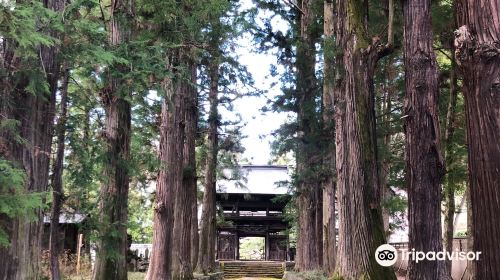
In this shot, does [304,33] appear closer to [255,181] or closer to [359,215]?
[359,215]

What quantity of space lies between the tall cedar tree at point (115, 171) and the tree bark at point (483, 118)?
550 centimetres

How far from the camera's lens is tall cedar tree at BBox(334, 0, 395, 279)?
6.67 meters

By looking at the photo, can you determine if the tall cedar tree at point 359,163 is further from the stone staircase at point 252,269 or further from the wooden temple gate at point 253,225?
the wooden temple gate at point 253,225

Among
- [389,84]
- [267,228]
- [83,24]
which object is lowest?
[267,228]

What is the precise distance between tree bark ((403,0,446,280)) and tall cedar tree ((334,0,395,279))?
2.04 feet

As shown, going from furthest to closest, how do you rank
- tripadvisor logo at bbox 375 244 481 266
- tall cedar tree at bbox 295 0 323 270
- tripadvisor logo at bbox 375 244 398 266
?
tall cedar tree at bbox 295 0 323 270, tripadvisor logo at bbox 375 244 398 266, tripadvisor logo at bbox 375 244 481 266

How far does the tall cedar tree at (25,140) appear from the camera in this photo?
4.65m

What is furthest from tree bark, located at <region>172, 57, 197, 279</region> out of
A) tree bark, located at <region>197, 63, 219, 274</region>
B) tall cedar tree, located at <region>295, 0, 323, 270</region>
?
tree bark, located at <region>197, 63, 219, 274</region>

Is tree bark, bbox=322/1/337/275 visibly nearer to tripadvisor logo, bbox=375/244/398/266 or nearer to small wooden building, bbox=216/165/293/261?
tripadvisor logo, bbox=375/244/398/266

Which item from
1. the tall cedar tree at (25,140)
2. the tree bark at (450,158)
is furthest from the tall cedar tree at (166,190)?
the tree bark at (450,158)

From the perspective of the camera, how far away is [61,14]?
15.9 ft

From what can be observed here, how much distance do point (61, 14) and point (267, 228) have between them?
26.6 meters

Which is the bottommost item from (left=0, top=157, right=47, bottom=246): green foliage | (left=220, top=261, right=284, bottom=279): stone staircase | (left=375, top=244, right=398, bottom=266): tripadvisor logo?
(left=220, top=261, right=284, bottom=279): stone staircase

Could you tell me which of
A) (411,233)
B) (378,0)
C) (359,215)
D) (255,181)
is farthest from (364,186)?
(255,181)
